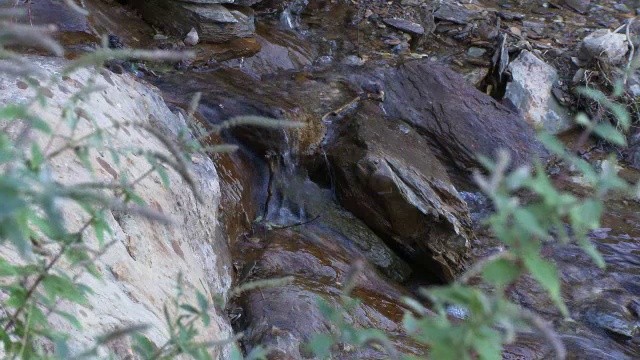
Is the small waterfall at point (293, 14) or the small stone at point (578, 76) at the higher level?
the small stone at point (578, 76)

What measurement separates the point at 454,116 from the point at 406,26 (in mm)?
1929

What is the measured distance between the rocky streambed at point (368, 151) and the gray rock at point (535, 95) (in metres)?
0.02

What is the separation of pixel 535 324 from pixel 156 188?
2387mm

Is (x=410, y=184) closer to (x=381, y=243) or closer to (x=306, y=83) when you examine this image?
(x=381, y=243)

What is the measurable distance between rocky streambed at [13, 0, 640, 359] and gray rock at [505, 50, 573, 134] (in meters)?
0.02

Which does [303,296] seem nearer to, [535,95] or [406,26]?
[535,95]

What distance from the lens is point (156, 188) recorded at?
309 centimetres

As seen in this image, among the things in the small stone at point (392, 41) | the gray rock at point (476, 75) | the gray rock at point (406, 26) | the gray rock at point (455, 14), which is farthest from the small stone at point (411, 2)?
the gray rock at point (476, 75)

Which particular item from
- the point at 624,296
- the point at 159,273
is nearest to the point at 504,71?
the point at 624,296

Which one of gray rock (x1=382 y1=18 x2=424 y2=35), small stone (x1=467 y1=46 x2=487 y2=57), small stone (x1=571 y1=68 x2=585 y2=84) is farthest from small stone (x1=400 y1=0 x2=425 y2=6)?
small stone (x1=571 y1=68 x2=585 y2=84)

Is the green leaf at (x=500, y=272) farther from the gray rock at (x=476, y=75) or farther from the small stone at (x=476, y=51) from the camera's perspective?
the small stone at (x=476, y=51)

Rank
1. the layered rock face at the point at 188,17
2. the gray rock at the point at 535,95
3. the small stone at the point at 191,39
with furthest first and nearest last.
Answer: the gray rock at the point at 535,95, the layered rock face at the point at 188,17, the small stone at the point at 191,39

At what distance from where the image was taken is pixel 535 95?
722 cm

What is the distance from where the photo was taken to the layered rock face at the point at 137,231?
221cm
